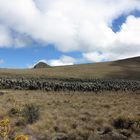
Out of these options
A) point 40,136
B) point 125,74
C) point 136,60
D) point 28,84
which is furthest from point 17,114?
point 136,60

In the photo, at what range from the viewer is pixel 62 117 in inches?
975

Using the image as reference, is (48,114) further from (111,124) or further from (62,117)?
(111,124)

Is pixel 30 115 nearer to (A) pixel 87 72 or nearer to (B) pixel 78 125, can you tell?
(B) pixel 78 125

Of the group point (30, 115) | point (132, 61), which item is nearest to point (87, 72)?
point (132, 61)

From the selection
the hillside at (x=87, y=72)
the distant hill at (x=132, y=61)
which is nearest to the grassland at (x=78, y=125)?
the hillside at (x=87, y=72)

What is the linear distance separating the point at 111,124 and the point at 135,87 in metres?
38.2

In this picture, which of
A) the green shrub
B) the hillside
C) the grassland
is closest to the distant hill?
the hillside

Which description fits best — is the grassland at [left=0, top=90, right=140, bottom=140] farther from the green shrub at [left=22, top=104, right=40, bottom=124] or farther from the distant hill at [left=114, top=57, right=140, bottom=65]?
the distant hill at [left=114, top=57, right=140, bottom=65]

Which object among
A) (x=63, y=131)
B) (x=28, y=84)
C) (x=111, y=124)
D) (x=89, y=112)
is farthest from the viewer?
(x=28, y=84)

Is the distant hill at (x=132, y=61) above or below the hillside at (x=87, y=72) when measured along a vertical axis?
above

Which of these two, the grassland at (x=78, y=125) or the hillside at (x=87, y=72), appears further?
the hillside at (x=87, y=72)

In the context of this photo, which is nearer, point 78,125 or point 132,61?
point 78,125

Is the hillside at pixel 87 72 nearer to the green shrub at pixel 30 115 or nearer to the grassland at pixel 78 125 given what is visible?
the grassland at pixel 78 125

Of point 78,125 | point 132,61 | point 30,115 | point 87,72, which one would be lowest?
point 78,125
